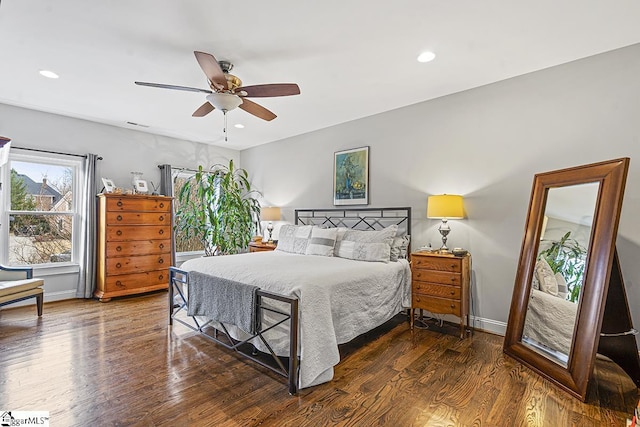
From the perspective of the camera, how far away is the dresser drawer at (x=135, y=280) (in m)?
4.49

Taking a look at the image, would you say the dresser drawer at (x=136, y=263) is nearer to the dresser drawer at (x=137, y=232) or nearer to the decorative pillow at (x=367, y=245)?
the dresser drawer at (x=137, y=232)

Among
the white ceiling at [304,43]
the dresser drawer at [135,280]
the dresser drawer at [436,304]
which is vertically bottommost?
the dresser drawer at [135,280]

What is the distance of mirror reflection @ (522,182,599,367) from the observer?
2359 mm

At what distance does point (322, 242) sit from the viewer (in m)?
3.98

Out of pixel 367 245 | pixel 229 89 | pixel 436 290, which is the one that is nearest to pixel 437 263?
pixel 436 290

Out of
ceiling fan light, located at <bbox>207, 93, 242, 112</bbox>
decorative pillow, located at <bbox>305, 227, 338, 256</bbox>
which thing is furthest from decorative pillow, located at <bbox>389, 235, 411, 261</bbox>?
ceiling fan light, located at <bbox>207, 93, 242, 112</bbox>

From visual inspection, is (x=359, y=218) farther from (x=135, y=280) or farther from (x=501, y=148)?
(x=135, y=280)

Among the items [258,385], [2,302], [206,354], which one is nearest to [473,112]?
[258,385]

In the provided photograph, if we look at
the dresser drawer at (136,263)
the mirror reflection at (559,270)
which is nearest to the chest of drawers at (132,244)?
the dresser drawer at (136,263)

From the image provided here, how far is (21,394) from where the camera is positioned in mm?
2123

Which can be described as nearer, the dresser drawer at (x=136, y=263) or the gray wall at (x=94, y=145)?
the gray wall at (x=94, y=145)

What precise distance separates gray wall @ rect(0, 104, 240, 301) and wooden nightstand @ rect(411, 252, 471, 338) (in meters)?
4.59

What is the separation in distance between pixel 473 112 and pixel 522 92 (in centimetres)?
48

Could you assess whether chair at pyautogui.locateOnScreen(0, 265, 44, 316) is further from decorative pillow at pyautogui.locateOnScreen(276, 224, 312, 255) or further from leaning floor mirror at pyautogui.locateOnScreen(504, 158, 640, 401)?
leaning floor mirror at pyautogui.locateOnScreen(504, 158, 640, 401)
